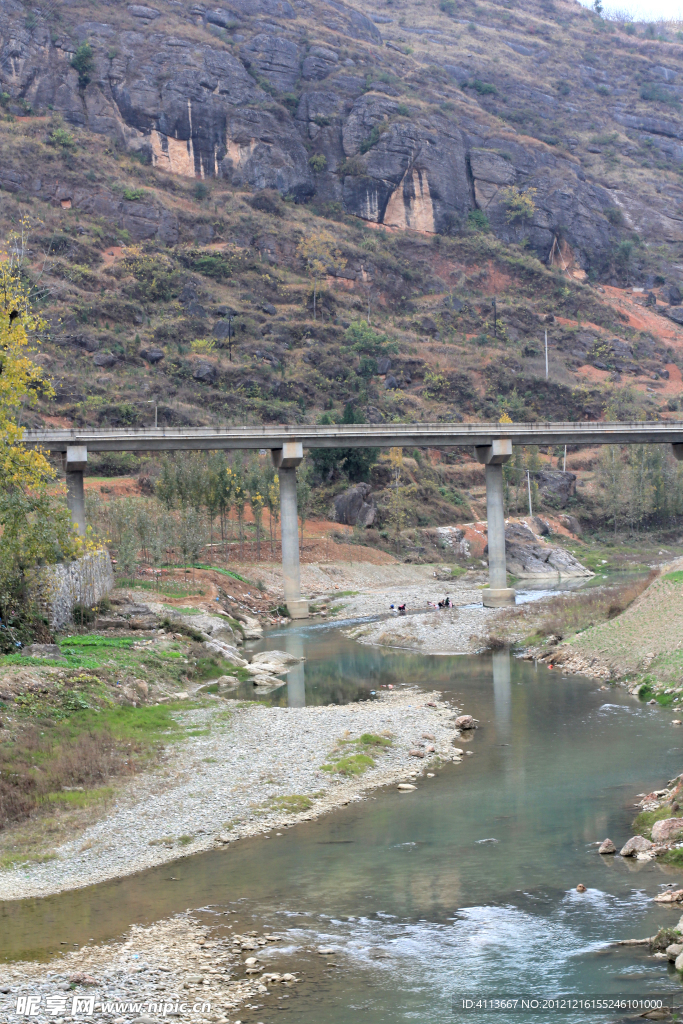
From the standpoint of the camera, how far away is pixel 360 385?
140750 millimetres

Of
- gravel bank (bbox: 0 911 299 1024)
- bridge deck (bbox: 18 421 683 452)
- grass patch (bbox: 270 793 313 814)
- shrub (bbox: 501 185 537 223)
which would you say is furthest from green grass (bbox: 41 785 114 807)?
shrub (bbox: 501 185 537 223)

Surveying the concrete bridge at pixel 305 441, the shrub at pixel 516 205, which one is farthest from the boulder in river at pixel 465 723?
the shrub at pixel 516 205

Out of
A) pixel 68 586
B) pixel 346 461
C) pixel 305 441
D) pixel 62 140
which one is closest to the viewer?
pixel 68 586

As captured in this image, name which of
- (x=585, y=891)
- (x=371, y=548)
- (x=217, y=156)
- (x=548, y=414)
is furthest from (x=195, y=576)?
(x=217, y=156)

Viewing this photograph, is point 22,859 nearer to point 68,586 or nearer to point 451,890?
point 451,890

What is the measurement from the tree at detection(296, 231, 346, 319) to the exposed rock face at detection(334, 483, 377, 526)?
70.5 metres

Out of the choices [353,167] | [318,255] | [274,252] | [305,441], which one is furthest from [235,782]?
[353,167]

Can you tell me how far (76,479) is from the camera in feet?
229

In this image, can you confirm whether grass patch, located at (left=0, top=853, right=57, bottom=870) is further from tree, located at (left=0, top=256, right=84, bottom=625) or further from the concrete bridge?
the concrete bridge

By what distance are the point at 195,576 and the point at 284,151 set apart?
5426 inches

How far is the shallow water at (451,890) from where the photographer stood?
1532 cm

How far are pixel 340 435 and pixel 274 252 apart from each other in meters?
101

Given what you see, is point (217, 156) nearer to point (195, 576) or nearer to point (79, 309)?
point (79, 309)

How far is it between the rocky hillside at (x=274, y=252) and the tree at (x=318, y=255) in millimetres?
817
